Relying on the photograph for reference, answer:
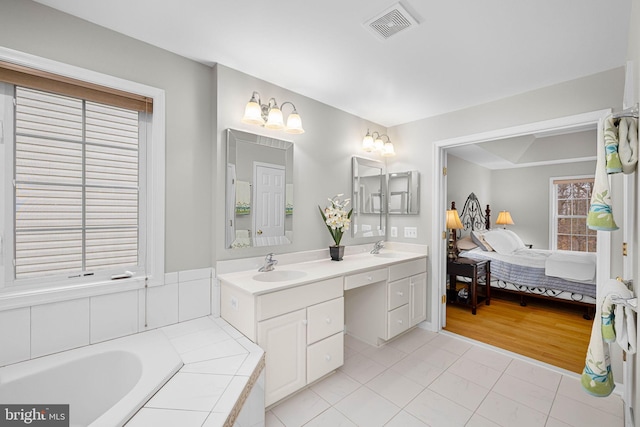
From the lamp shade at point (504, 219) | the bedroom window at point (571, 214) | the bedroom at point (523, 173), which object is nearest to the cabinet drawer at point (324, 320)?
the bedroom at point (523, 173)

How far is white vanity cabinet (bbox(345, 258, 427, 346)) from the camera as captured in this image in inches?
103

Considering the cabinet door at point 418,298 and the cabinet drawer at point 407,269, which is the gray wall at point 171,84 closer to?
the cabinet drawer at point 407,269

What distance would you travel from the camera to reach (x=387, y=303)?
262 centimetres

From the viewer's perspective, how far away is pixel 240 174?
215cm

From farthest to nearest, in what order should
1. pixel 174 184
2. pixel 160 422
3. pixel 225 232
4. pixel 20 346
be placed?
pixel 225 232 < pixel 174 184 < pixel 20 346 < pixel 160 422

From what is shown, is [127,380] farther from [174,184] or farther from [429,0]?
[429,0]

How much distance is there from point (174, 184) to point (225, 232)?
0.47 metres

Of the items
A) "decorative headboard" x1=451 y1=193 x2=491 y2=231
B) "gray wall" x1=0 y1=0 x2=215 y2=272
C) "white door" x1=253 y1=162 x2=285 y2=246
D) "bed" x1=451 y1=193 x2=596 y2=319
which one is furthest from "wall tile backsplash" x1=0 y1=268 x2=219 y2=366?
"decorative headboard" x1=451 y1=193 x2=491 y2=231

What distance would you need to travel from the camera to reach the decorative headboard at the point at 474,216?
5.25 metres

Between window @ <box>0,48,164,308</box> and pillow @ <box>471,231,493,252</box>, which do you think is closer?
window @ <box>0,48,164,308</box>

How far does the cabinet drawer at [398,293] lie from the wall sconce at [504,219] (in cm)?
396

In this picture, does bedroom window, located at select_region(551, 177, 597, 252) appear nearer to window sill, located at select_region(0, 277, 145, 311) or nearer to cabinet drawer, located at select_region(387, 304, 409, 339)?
cabinet drawer, located at select_region(387, 304, 409, 339)

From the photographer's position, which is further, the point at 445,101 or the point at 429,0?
the point at 445,101

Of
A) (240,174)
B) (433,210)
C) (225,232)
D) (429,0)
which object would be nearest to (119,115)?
(240,174)
